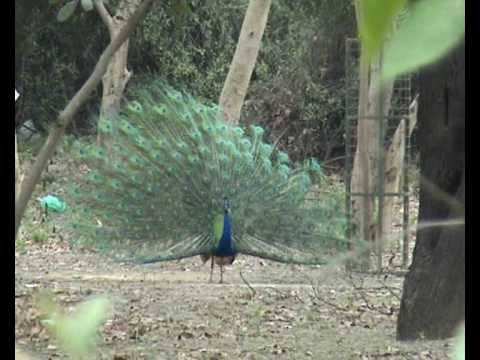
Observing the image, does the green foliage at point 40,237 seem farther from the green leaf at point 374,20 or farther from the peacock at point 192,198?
the green leaf at point 374,20

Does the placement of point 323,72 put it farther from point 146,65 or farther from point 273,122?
point 146,65

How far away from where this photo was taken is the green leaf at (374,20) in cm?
18

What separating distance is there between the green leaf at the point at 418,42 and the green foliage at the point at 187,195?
5549mm

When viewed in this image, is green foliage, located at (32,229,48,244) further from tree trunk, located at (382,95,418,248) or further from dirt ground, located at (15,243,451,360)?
tree trunk, located at (382,95,418,248)

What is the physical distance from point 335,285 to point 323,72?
4014 millimetres

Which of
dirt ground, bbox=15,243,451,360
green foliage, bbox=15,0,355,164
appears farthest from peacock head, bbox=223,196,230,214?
green foliage, bbox=15,0,355,164

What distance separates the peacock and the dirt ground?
19cm

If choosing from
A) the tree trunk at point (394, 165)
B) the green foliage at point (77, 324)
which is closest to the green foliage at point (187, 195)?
the tree trunk at point (394, 165)

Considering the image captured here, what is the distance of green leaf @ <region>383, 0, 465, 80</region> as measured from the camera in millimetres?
176

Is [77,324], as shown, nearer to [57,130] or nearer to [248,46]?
[57,130]

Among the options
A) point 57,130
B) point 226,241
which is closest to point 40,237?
point 226,241

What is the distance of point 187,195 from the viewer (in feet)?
19.1

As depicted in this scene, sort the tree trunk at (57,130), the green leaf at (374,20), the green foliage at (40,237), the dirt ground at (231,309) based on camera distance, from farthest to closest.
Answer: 1. the green foliage at (40,237)
2. the dirt ground at (231,309)
3. the tree trunk at (57,130)
4. the green leaf at (374,20)
